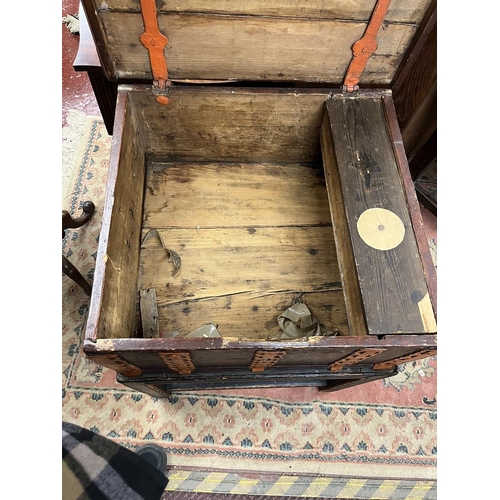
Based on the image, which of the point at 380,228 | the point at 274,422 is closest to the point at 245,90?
the point at 380,228

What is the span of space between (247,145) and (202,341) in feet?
2.96

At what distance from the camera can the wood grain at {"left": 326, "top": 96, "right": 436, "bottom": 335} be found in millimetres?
1098

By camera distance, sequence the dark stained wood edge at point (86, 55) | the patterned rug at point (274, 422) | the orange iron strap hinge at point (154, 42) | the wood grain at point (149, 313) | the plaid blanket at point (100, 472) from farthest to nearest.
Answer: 1. the patterned rug at point (274, 422)
2. the dark stained wood edge at point (86, 55)
3. the wood grain at point (149, 313)
4. the orange iron strap hinge at point (154, 42)
5. the plaid blanket at point (100, 472)

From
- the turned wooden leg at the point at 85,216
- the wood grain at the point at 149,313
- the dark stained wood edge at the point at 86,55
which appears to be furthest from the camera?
the turned wooden leg at the point at 85,216

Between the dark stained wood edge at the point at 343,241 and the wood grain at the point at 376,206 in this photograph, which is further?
the dark stained wood edge at the point at 343,241

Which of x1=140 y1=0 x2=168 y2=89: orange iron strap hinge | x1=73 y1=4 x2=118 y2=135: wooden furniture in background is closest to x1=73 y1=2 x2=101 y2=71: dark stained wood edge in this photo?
x1=73 y1=4 x2=118 y2=135: wooden furniture in background

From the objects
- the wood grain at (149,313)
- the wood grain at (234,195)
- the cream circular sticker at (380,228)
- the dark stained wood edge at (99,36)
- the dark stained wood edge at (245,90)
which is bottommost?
the wood grain at (149,313)

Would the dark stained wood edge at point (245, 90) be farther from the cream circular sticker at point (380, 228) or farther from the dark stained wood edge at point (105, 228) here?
the cream circular sticker at point (380, 228)

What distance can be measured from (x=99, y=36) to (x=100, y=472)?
119cm

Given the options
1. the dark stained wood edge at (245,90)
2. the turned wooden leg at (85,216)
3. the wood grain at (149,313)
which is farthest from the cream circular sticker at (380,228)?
the turned wooden leg at (85,216)

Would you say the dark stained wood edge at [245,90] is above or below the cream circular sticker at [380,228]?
above

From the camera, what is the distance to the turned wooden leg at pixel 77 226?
5.79ft

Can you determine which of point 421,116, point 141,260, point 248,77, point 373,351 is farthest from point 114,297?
point 421,116

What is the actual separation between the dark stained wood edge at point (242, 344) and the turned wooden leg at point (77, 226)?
904 mm
